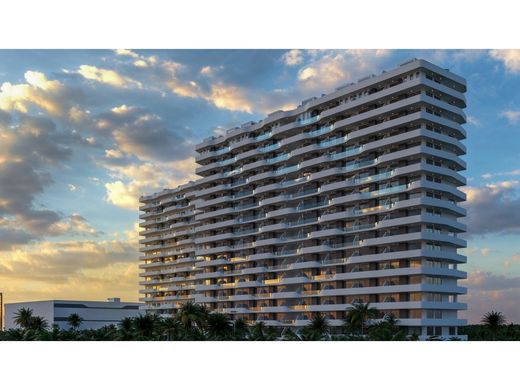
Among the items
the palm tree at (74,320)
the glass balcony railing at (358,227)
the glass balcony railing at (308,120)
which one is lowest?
the palm tree at (74,320)

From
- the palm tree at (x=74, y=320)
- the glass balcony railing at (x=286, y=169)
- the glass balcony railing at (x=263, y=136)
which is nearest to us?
the glass balcony railing at (x=286, y=169)

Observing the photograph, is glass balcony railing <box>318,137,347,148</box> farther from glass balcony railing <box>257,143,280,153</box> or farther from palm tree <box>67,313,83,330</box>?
palm tree <box>67,313,83,330</box>

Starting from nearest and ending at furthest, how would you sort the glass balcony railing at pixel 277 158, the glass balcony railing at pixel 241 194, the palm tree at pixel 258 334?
1. the palm tree at pixel 258 334
2. the glass balcony railing at pixel 277 158
3. the glass balcony railing at pixel 241 194

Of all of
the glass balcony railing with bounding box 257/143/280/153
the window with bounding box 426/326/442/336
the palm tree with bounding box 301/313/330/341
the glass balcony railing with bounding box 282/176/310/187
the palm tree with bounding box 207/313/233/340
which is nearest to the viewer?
the window with bounding box 426/326/442/336

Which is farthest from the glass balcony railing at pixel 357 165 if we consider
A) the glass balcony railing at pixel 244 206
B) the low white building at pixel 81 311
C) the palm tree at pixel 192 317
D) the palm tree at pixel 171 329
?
the low white building at pixel 81 311

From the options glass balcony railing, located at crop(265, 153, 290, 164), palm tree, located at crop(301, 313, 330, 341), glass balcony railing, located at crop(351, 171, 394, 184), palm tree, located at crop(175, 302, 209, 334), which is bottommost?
palm tree, located at crop(301, 313, 330, 341)

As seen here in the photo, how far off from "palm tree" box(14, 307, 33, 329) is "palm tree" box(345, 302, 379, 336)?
74.6 meters

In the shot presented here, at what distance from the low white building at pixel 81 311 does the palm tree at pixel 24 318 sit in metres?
2.45

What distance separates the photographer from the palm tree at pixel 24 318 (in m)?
130

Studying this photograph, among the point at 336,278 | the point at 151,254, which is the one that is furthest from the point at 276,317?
the point at 151,254

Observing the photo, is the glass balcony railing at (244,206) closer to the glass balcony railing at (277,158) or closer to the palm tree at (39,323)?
the glass balcony railing at (277,158)

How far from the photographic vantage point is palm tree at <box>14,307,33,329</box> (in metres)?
130

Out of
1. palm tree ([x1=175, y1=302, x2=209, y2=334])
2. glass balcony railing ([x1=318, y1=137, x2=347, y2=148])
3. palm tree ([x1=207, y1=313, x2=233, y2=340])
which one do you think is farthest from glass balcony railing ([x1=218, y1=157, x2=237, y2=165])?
palm tree ([x1=175, y1=302, x2=209, y2=334])

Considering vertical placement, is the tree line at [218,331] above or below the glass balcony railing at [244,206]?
below
